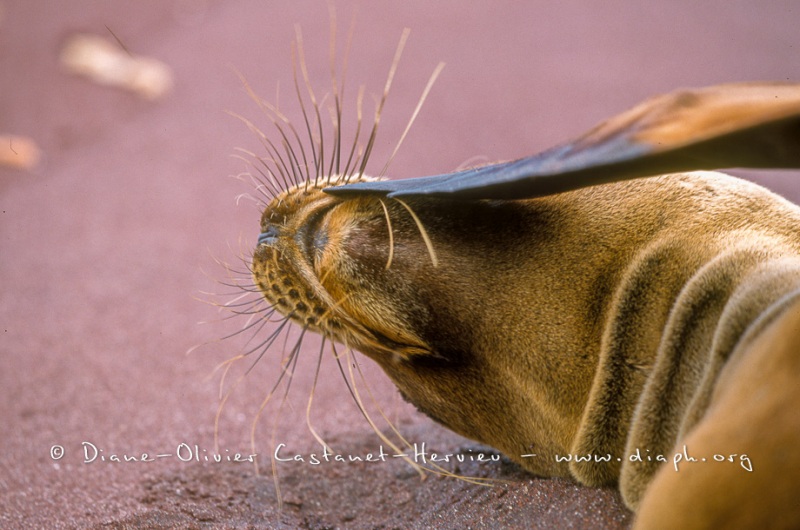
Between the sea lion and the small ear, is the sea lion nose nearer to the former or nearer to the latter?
the sea lion

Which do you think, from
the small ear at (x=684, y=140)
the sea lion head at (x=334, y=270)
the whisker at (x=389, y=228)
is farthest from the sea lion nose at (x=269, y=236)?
the small ear at (x=684, y=140)

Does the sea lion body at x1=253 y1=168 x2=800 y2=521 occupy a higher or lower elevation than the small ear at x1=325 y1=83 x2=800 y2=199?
lower

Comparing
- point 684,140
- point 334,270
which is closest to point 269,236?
point 334,270

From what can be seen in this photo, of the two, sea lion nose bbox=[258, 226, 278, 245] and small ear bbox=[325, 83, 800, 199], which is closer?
small ear bbox=[325, 83, 800, 199]

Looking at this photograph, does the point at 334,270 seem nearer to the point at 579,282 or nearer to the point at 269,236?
the point at 269,236

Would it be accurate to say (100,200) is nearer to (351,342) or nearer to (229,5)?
(229,5)
